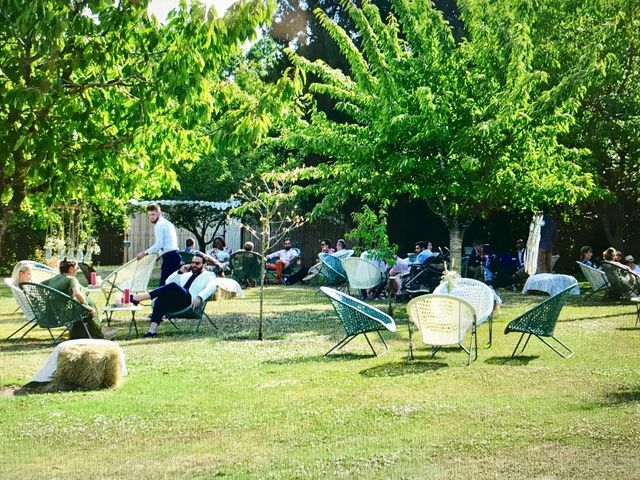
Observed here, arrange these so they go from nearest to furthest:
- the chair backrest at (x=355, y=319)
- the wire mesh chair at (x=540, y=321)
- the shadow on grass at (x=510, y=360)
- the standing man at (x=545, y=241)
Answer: the shadow on grass at (x=510, y=360) → the wire mesh chair at (x=540, y=321) → the chair backrest at (x=355, y=319) → the standing man at (x=545, y=241)

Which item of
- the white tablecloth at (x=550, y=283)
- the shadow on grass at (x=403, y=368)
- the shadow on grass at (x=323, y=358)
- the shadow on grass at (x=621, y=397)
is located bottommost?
the shadow on grass at (x=323, y=358)

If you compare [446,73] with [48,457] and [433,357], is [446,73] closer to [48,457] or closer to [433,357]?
[433,357]

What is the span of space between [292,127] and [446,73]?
3162 mm

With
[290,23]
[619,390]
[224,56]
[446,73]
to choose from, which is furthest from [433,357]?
[290,23]

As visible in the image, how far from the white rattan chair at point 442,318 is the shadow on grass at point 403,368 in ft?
1.02

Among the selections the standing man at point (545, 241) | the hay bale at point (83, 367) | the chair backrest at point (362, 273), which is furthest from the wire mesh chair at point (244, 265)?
the hay bale at point (83, 367)

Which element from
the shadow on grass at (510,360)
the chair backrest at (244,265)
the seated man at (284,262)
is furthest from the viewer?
the seated man at (284,262)

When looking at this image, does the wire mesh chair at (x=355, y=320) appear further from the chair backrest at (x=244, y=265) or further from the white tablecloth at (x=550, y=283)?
the chair backrest at (x=244, y=265)

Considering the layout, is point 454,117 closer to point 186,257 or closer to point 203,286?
point 203,286

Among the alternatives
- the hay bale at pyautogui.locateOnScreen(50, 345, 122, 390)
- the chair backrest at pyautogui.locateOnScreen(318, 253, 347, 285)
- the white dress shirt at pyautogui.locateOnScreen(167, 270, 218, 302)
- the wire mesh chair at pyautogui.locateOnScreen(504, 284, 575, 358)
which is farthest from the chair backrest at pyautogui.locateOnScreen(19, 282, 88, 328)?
the chair backrest at pyautogui.locateOnScreen(318, 253, 347, 285)

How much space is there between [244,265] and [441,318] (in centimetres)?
1201

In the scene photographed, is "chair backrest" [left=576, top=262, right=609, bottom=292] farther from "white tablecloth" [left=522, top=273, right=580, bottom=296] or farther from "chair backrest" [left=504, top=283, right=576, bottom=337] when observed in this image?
"chair backrest" [left=504, top=283, right=576, bottom=337]

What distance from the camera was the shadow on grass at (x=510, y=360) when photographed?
396 inches

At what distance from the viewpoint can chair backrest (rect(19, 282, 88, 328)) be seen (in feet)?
36.5
